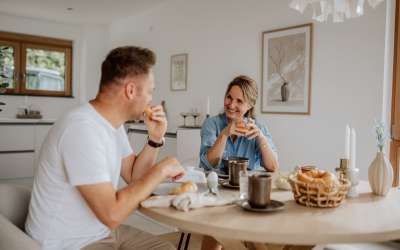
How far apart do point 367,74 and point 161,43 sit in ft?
11.0

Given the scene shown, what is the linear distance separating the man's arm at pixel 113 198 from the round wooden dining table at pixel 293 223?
7 cm

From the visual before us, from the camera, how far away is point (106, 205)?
123cm

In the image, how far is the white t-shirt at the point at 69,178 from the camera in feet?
4.08

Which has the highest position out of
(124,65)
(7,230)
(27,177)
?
(124,65)

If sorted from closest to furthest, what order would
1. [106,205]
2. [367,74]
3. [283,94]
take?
[106,205] → [367,74] → [283,94]

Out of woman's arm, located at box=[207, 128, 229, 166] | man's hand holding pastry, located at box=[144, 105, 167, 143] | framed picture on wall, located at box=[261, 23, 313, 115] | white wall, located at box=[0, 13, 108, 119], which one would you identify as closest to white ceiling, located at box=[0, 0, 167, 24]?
white wall, located at box=[0, 13, 108, 119]

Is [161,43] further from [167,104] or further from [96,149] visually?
[96,149]

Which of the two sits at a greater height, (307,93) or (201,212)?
(307,93)

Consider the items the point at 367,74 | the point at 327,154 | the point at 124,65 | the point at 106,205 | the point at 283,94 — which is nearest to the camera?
the point at 106,205

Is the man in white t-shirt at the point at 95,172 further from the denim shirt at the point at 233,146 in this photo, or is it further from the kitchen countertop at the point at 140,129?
the kitchen countertop at the point at 140,129

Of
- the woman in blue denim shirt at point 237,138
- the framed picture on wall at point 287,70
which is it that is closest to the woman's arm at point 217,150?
the woman in blue denim shirt at point 237,138

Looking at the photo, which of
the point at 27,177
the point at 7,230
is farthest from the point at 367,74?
the point at 27,177

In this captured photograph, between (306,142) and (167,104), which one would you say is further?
(167,104)

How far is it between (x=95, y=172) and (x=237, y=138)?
124 centimetres
